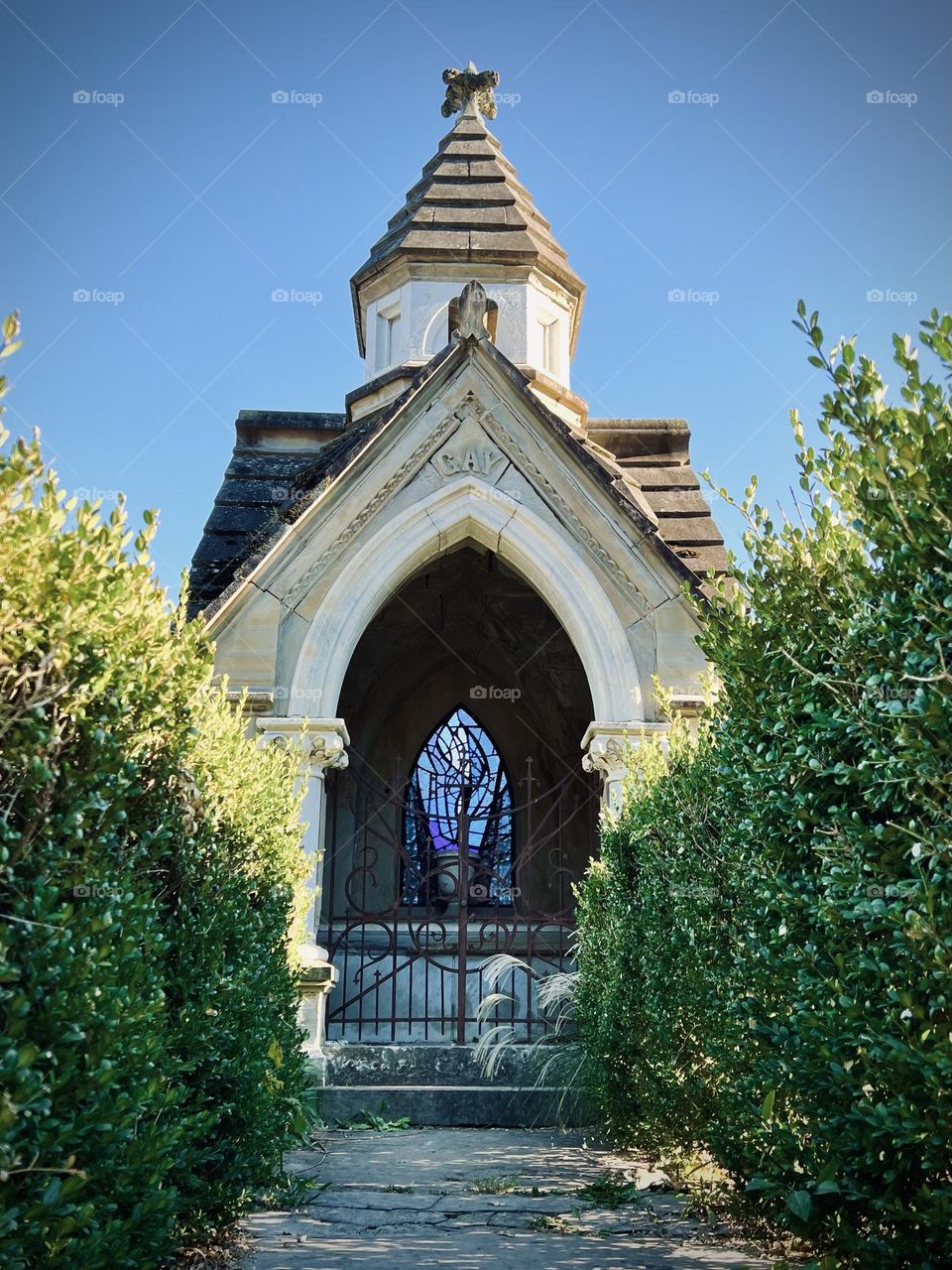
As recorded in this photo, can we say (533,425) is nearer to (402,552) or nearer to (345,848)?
(402,552)

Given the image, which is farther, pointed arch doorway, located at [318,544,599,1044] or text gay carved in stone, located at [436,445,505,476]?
pointed arch doorway, located at [318,544,599,1044]

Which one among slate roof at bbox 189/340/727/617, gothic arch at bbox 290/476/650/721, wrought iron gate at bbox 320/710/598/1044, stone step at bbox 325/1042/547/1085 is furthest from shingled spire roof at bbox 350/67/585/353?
stone step at bbox 325/1042/547/1085

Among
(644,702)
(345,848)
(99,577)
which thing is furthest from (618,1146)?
(345,848)

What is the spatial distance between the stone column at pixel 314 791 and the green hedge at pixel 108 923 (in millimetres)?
4150

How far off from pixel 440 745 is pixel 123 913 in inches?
412

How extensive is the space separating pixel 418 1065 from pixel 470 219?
9.12 metres

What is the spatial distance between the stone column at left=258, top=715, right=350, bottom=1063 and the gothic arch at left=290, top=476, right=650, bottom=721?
0.17m

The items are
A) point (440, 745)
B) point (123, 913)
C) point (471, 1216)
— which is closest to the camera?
point (123, 913)

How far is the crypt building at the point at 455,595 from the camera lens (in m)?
9.13

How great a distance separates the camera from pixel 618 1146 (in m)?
7.00

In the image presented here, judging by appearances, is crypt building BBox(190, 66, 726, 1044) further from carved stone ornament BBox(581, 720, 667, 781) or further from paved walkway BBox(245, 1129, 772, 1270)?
paved walkway BBox(245, 1129, 772, 1270)

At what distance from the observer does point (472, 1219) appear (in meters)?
4.96

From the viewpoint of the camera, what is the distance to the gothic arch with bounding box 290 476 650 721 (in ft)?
30.0

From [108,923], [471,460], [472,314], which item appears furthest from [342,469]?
[108,923]
